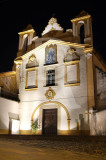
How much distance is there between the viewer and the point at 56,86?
57.0 ft

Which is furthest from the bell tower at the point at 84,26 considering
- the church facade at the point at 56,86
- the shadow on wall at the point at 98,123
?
the shadow on wall at the point at 98,123

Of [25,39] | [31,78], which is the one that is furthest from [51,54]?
[25,39]

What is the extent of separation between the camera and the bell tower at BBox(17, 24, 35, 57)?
20547 mm

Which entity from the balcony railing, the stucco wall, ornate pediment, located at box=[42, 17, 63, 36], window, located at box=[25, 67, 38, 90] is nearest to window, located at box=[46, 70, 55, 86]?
window, located at box=[25, 67, 38, 90]

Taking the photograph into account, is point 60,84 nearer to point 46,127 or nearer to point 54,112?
point 54,112

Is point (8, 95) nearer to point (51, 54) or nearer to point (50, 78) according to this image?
point (50, 78)

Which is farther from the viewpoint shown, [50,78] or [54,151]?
[50,78]

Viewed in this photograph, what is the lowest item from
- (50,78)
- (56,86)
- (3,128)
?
(3,128)

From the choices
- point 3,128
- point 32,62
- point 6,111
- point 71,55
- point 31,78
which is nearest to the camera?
point 3,128

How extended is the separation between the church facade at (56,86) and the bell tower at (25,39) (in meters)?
0.49

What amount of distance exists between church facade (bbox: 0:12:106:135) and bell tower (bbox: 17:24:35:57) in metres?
0.49

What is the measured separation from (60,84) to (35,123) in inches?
162

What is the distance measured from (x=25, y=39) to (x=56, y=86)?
281 inches

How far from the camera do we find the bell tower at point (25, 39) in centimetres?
2055
